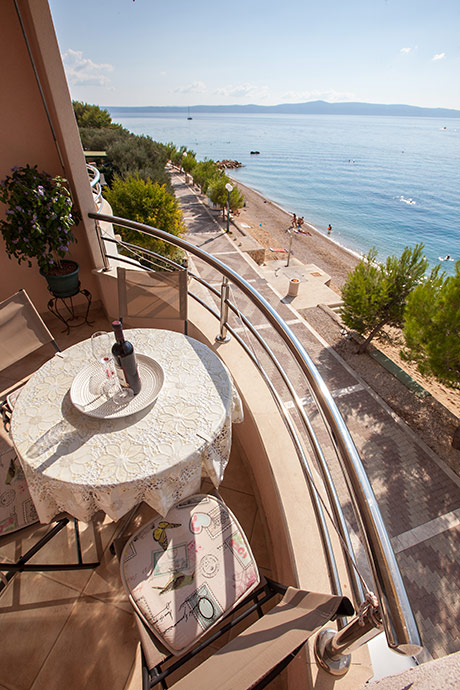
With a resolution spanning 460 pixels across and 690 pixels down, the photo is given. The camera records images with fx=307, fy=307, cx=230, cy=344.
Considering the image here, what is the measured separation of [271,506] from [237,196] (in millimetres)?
23247

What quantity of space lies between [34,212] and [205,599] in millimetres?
2936

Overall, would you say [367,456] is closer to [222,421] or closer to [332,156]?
[222,421]

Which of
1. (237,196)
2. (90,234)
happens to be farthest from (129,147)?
(90,234)

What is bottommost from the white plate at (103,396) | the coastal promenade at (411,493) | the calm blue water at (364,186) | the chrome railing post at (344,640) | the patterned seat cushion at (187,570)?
the calm blue water at (364,186)

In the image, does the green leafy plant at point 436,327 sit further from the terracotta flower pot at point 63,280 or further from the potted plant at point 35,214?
the potted plant at point 35,214

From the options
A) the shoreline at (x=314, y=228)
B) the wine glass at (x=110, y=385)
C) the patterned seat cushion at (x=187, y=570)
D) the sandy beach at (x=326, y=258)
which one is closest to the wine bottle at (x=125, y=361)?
the wine glass at (x=110, y=385)

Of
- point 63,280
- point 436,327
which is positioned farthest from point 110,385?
point 436,327

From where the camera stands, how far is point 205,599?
1102mm

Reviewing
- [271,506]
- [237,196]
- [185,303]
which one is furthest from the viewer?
[237,196]

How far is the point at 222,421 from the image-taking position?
1274mm

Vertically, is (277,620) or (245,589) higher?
(277,620)

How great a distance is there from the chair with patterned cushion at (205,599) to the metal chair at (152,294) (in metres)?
1.25

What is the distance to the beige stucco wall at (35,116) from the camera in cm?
225

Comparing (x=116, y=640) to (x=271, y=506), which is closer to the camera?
(x=116, y=640)
